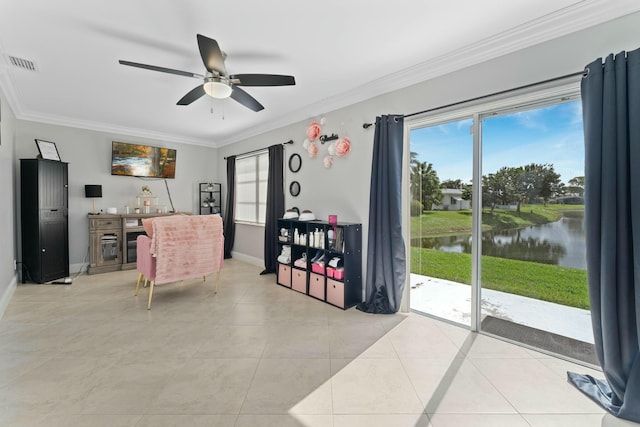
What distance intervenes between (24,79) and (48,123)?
5.48 ft

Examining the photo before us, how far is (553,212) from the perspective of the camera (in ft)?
7.38

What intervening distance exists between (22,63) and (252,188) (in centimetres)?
324

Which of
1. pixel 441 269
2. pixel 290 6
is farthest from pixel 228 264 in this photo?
pixel 290 6

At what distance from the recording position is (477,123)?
2.51 m

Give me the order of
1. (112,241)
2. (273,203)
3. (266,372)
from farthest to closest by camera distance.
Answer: (112,241) → (273,203) → (266,372)

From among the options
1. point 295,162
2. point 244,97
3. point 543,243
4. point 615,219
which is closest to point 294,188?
point 295,162

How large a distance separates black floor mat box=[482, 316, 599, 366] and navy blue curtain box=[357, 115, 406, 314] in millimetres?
866

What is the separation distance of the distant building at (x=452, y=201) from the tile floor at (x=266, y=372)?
3.82ft

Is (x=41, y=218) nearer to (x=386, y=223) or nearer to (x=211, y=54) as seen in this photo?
(x=211, y=54)

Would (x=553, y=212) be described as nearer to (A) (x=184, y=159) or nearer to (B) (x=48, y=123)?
(A) (x=184, y=159)

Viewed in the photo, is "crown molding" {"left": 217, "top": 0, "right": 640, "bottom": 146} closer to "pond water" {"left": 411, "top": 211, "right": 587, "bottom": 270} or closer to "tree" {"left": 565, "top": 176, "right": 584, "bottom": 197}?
"tree" {"left": 565, "top": 176, "right": 584, "bottom": 197}

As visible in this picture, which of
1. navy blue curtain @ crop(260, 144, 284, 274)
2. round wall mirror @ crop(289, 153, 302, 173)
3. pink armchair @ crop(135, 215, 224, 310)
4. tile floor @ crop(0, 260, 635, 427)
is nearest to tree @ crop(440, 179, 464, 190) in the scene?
tile floor @ crop(0, 260, 635, 427)

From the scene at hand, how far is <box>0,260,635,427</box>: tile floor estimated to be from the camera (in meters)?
1.56

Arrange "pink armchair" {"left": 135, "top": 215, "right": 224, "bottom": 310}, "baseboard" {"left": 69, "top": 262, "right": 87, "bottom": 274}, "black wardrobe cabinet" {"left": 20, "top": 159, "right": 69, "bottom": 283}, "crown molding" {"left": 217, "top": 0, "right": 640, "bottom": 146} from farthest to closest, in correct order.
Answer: "baseboard" {"left": 69, "top": 262, "right": 87, "bottom": 274} → "black wardrobe cabinet" {"left": 20, "top": 159, "right": 69, "bottom": 283} → "pink armchair" {"left": 135, "top": 215, "right": 224, "bottom": 310} → "crown molding" {"left": 217, "top": 0, "right": 640, "bottom": 146}
